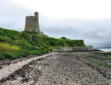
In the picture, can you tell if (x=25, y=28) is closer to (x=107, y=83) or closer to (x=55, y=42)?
(x=55, y=42)

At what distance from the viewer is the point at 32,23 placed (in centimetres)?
6309

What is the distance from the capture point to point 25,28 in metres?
65.2

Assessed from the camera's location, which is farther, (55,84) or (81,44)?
(81,44)

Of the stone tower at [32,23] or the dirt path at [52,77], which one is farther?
the stone tower at [32,23]

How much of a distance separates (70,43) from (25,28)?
22235mm

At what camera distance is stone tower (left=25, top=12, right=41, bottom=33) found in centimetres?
6322

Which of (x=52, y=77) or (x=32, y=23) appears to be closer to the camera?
(x=52, y=77)

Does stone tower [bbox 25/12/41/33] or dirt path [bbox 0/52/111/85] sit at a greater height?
stone tower [bbox 25/12/41/33]

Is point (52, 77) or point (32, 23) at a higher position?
point (32, 23)

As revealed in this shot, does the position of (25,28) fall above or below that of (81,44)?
above

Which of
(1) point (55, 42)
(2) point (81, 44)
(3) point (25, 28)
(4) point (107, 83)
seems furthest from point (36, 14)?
(4) point (107, 83)

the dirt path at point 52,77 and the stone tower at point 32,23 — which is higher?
the stone tower at point 32,23

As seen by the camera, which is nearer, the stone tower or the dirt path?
Answer: the dirt path

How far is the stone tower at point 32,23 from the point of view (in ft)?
207
